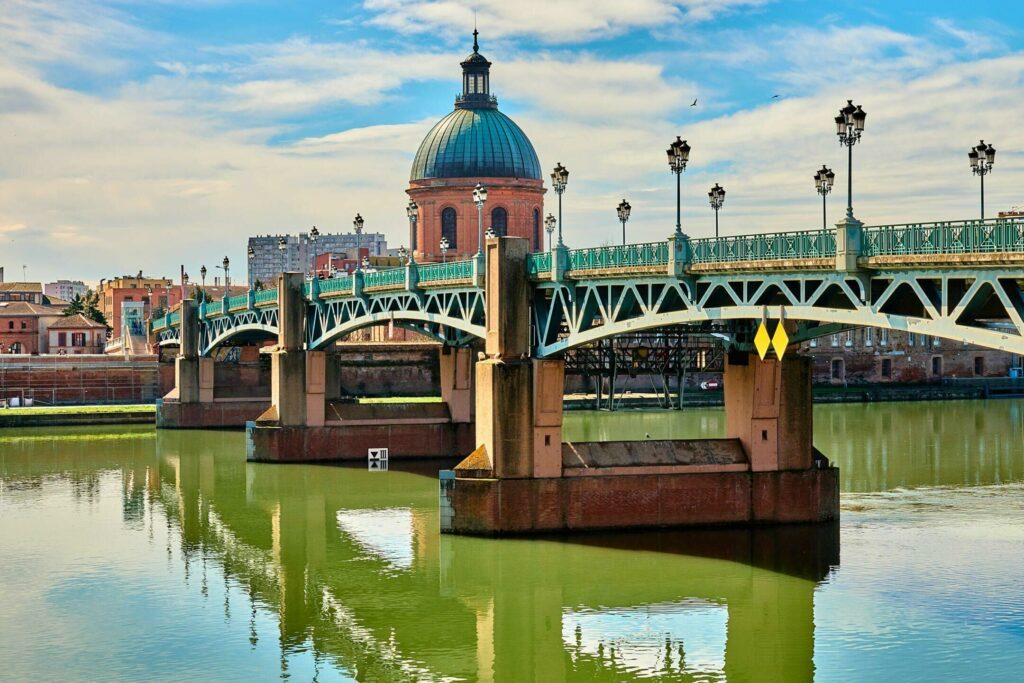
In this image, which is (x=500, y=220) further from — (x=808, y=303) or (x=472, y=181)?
(x=808, y=303)

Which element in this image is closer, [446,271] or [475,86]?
[446,271]

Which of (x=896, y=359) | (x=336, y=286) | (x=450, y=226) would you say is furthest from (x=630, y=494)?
(x=896, y=359)

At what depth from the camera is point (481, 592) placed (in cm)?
3516

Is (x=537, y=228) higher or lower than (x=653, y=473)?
higher

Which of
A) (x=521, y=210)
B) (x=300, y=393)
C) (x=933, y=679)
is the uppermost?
(x=521, y=210)

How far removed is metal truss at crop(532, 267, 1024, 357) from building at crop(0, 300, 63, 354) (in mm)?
98731

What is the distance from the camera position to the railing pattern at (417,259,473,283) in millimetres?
48844

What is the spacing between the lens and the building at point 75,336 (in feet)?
422

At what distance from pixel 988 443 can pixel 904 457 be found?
30.6 ft

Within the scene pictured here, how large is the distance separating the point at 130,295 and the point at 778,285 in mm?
135518

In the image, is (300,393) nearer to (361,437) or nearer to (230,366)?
(361,437)

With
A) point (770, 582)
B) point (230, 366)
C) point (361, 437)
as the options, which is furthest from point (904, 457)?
point (230, 366)

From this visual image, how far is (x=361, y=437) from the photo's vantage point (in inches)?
2450

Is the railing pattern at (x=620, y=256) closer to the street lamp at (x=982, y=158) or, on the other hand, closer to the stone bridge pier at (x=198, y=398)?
the street lamp at (x=982, y=158)
